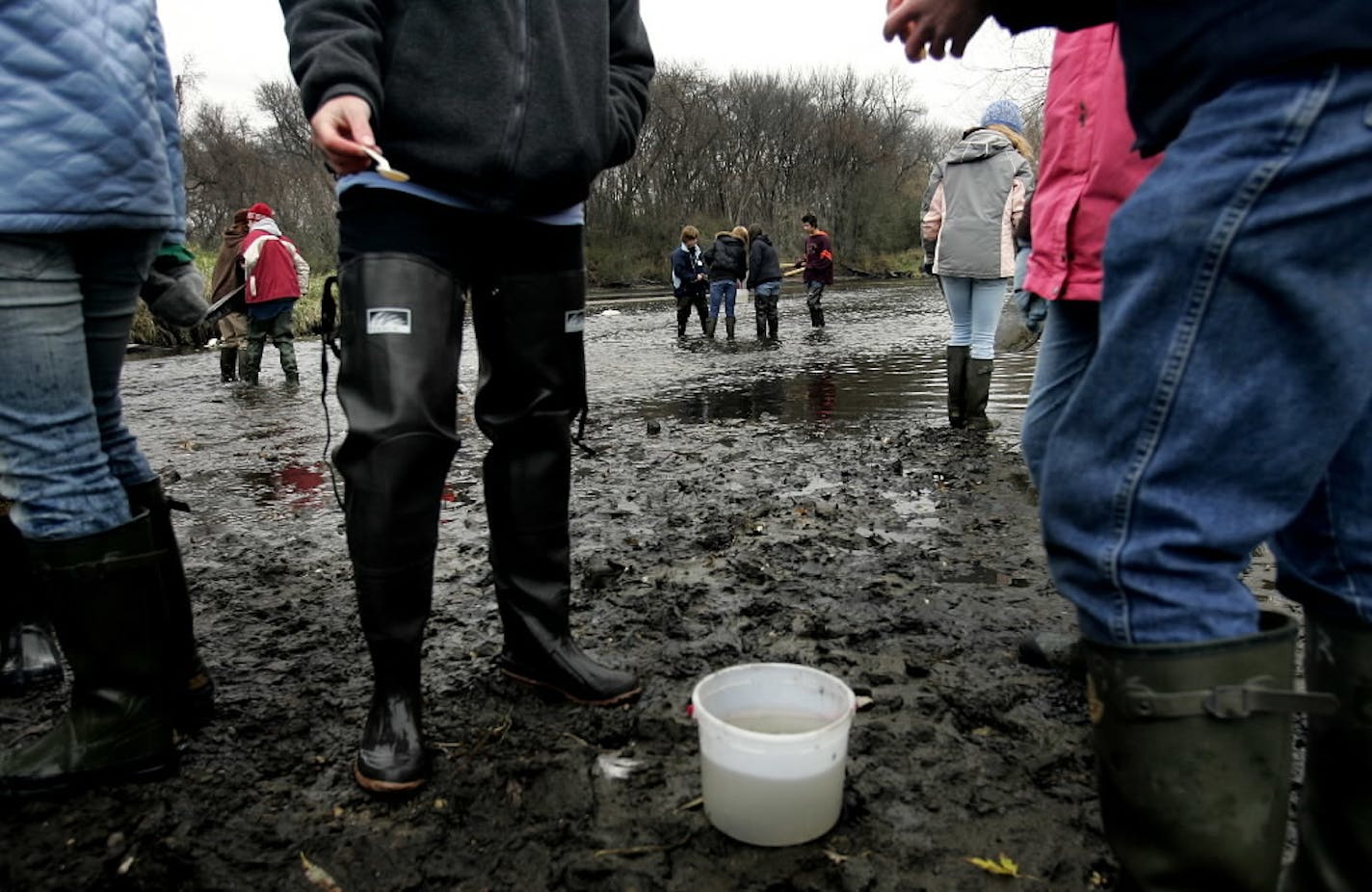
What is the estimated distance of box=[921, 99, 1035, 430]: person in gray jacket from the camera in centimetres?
528

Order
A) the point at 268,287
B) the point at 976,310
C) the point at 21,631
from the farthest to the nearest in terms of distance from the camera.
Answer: the point at 268,287 → the point at 976,310 → the point at 21,631

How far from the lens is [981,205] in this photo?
17.5 ft

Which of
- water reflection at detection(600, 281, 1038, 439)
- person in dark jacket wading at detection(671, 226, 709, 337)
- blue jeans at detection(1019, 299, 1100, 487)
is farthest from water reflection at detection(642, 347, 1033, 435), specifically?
person in dark jacket wading at detection(671, 226, 709, 337)

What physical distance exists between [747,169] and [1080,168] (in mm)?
55877

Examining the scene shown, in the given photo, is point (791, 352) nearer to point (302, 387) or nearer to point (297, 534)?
point (302, 387)

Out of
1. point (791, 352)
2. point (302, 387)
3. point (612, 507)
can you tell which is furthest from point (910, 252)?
point (612, 507)

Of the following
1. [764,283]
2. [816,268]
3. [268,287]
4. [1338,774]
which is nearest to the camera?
[1338,774]

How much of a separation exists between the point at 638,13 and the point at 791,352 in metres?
9.19

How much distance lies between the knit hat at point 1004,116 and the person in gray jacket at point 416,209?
4.31 m

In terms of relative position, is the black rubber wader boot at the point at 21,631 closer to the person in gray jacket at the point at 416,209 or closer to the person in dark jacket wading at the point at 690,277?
the person in gray jacket at the point at 416,209

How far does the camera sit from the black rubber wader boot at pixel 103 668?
175 cm

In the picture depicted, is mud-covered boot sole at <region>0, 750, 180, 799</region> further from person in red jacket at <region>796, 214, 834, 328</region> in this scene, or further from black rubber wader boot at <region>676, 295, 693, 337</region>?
person in red jacket at <region>796, 214, 834, 328</region>

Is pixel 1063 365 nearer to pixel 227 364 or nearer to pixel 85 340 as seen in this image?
pixel 85 340

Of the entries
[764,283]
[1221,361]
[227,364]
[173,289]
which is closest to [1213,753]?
[1221,361]
